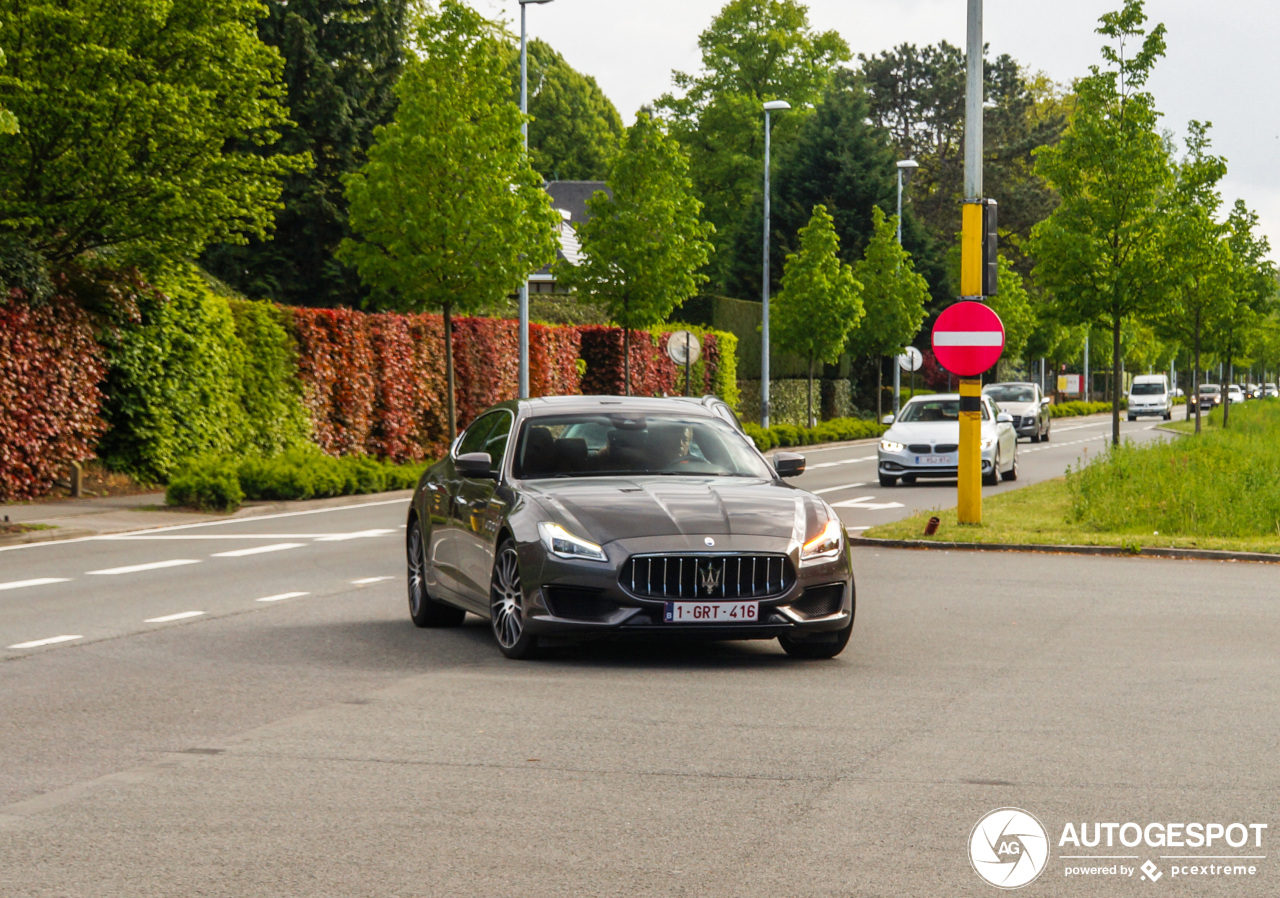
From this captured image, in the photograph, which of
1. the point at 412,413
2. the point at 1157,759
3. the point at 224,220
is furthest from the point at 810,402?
the point at 1157,759

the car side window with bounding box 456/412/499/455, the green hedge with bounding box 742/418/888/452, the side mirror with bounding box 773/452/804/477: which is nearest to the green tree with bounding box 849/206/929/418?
the green hedge with bounding box 742/418/888/452

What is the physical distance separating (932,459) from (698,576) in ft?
61.6

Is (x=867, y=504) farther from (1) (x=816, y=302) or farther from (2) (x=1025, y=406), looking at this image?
(1) (x=816, y=302)

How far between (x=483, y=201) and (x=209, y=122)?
5854 mm

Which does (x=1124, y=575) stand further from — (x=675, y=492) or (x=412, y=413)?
(x=412, y=413)

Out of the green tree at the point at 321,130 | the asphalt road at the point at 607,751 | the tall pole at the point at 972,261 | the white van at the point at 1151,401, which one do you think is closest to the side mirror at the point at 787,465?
the asphalt road at the point at 607,751

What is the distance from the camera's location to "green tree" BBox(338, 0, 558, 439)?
29703 millimetres

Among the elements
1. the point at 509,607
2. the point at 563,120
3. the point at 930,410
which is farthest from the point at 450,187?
the point at 563,120

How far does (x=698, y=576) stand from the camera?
879 cm

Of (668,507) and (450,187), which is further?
(450,187)

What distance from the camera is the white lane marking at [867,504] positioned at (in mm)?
22933

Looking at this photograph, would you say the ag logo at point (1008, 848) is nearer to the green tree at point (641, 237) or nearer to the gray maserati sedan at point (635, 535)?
the gray maserati sedan at point (635, 535)

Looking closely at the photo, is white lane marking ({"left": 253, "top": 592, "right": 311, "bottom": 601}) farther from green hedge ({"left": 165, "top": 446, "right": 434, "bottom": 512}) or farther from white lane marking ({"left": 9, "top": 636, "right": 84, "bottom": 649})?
green hedge ({"left": 165, "top": 446, "right": 434, "bottom": 512})

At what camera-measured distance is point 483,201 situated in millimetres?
29797
